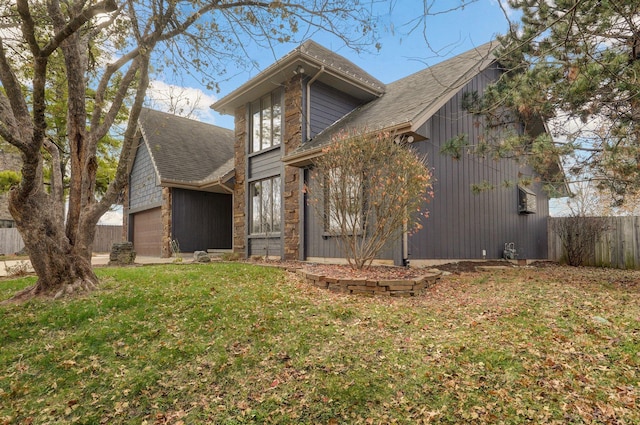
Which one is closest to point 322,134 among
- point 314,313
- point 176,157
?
point 314,313

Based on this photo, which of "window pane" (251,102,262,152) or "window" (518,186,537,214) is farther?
"window pane" (251,102,262,152)

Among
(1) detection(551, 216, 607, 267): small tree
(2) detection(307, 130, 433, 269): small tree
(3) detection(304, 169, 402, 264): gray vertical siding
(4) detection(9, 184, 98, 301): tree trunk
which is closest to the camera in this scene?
(4) detection(9, 184, 98, 301): tree trunk

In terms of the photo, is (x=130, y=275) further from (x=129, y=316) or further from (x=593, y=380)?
(x=593, y=380)

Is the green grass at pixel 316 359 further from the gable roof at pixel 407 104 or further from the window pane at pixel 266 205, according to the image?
the window pane at pixel 266 205

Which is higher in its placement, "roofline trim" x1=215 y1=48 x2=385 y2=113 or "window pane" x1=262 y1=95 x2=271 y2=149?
"roofline trim" x1=215 y1=48 x2=385 y2=113

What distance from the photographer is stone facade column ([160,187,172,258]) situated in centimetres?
1253

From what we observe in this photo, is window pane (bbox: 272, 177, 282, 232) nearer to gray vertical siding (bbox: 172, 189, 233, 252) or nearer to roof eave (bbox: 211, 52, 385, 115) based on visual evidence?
roof eave (bbox: 211, 52, 385, 115)

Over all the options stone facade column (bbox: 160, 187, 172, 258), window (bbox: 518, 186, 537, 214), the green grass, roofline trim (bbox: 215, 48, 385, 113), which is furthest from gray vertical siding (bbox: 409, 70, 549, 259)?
stone facade column (bbox: 160, 187, 172, 258)

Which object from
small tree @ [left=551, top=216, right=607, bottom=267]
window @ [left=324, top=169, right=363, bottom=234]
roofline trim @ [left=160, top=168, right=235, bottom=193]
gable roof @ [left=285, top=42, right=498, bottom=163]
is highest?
gable roof @ [left=285, top=42, right=498, bottom=163]

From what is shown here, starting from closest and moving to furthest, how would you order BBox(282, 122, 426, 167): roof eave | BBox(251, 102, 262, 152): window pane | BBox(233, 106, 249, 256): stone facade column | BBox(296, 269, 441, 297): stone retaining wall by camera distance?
BBox(296, 269, 441, 297): stone retaining wall → BBox(282, 122, 426, 167): roof eave → BBox(251, 102, 262, 152): window pane → BBox(233, 106, 249, 256): stone facade column

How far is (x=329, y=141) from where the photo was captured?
8.06 m

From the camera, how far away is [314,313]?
4.34m

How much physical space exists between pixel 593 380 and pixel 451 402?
120 cm

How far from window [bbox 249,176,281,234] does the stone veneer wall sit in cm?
56
